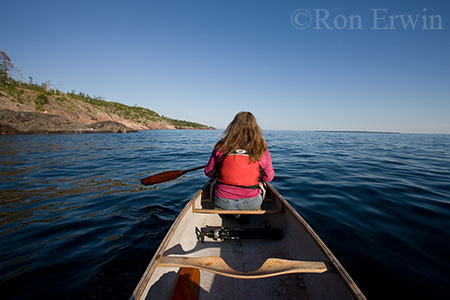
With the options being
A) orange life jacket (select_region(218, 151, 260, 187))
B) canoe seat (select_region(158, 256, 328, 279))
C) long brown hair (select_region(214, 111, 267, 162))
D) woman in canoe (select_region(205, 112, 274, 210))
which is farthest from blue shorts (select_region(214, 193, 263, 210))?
canoe seat (select_region(158, 256, 328, 279))

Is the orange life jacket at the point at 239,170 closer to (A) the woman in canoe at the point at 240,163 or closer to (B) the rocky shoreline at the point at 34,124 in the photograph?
(A) the woman in canoe at the point at 240,163

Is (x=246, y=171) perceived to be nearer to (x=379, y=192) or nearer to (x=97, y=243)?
(x=97, y=243)

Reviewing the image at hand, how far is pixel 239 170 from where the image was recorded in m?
2.87

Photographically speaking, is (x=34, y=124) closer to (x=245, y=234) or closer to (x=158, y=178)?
(x=158, y=178)

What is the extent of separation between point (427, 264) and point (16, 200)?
911 centimetres

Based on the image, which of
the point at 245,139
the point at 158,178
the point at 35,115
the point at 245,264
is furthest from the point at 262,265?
the point at 35,115

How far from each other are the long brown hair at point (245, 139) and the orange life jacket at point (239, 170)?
0.11 m

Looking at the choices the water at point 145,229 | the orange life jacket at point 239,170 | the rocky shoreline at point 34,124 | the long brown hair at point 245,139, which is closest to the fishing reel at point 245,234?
the orange life jacket at point 239,170

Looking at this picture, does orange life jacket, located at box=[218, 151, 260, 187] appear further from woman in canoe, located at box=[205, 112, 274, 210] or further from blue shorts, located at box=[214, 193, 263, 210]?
blue shorts, located at box=[214, 193, 263, 210]

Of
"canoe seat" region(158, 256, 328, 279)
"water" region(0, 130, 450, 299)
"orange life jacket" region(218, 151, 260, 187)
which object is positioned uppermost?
"orange life jacket" region(218, 151, 260, 187)

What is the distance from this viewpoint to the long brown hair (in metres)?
2.90

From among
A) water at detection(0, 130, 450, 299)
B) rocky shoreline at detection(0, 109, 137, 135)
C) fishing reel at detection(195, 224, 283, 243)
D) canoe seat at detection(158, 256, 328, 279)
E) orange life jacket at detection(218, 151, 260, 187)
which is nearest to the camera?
canoe seat at detection(158, 256, 328, 279)

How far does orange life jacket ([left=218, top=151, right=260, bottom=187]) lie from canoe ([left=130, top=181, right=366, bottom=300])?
2.17ft

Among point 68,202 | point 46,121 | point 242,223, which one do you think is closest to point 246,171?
point 242,223
